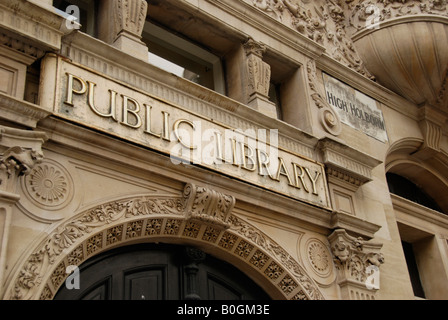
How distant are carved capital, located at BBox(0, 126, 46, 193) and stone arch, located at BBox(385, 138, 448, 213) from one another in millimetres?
6967

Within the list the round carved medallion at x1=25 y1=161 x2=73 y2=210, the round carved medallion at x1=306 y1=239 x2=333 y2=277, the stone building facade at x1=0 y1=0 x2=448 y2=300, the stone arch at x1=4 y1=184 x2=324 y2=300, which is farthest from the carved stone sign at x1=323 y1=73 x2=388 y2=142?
the round carved medallion at x1=25 y1=161 x2=73 y2=210

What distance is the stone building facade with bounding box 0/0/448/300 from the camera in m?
6.16

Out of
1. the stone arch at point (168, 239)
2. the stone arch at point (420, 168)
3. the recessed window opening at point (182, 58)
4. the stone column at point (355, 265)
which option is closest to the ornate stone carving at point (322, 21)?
the recessed window opening at point (182, 58)

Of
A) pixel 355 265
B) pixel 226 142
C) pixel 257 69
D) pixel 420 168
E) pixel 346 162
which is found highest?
pixel 257 69

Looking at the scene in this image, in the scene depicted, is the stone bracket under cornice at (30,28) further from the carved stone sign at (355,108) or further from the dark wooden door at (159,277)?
the carved stone sign at (355,108)

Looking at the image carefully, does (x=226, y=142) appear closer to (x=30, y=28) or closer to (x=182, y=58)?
(x=182, y=58)

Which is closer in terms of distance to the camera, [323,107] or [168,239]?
[168,239]

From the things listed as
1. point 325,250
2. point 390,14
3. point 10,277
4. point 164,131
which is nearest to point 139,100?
point 164,131

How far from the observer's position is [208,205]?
719 centimetres

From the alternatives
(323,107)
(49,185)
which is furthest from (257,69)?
(49,185)

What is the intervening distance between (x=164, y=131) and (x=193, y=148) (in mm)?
416

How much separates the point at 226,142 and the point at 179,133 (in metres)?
0.74
